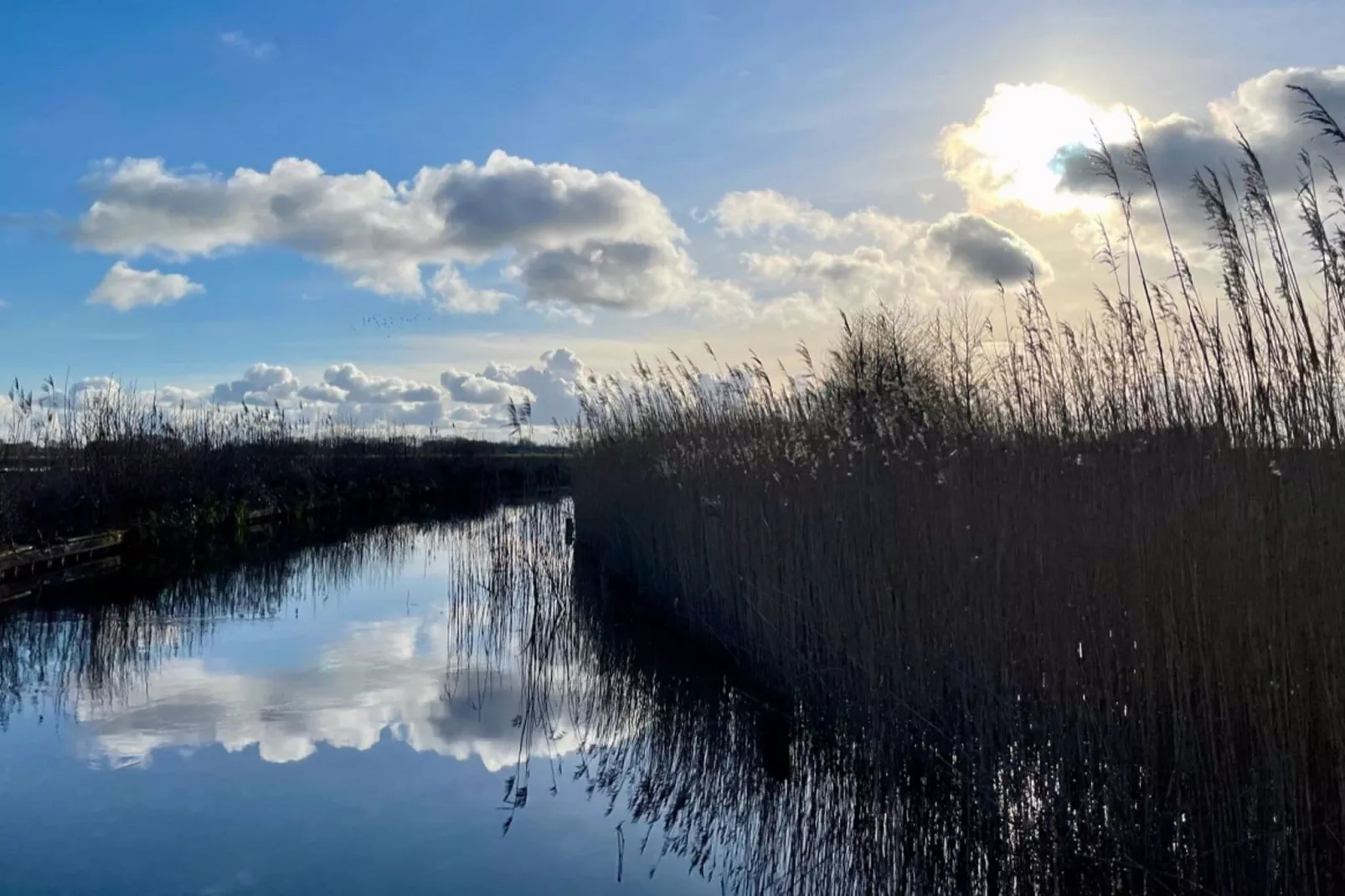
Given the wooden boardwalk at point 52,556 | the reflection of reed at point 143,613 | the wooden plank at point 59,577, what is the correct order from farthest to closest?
the wooden boardwalk at point 52,556 < the wooden plank at point 59,577 < the reflection of reed at point 143,613

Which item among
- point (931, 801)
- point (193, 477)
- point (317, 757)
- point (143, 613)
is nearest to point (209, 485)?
point (193, 477)

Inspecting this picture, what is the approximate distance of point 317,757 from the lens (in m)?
5.17

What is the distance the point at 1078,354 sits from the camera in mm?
4262

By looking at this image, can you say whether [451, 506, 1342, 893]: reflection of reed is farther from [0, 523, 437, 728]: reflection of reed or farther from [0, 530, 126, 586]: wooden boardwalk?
[0, 530, 126, 586]: wooden boardwalk

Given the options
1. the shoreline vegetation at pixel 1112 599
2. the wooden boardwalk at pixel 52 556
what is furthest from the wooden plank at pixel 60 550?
the shoreline vegetation at pixel 1112 599

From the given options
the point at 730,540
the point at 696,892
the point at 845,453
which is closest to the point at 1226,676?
the point at 696,892

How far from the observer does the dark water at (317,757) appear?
382 cm

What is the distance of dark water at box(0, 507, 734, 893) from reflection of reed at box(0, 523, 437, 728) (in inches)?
1.5

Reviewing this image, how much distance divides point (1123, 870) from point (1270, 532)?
44.9 inches

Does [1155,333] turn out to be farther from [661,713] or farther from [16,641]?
[16,641]

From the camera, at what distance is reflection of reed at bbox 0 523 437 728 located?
6.52m

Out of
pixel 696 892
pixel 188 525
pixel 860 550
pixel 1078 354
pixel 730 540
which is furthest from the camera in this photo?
pixel 188 525

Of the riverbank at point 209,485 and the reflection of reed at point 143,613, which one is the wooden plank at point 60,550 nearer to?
the riverbank at point 209,485

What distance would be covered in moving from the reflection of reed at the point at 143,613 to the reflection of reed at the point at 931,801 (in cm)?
289
